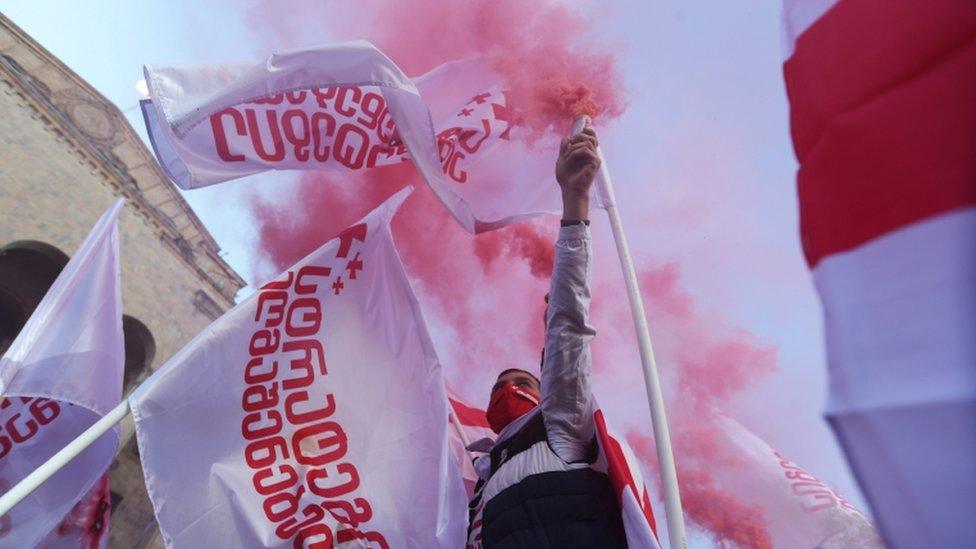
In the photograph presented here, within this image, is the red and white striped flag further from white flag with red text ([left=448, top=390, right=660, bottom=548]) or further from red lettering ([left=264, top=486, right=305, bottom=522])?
red lettering ([left=264, top=486, right=305, bottom=522])

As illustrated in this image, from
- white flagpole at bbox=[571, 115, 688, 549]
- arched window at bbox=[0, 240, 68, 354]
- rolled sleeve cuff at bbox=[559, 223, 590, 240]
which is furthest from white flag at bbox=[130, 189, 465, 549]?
arched window at bbox=[0, 240, 68, 354]

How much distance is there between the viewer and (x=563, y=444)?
108 inches

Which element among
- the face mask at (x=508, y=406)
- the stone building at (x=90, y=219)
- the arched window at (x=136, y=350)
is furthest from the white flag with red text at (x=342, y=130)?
the arched window at (x=136, y=350)

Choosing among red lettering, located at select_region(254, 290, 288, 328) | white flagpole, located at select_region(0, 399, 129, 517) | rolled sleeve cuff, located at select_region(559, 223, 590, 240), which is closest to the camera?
rolled sleeve cuff, located at select_region(559, 223, 590, 240)

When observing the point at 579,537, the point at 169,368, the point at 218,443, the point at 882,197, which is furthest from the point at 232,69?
the point at 882,197

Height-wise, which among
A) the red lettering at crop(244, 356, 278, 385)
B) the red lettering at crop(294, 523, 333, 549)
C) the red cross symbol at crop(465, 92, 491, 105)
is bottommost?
the red lettering at crop(294, 523, 333, 549)

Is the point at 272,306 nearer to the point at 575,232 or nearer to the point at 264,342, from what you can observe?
the point at 264,342

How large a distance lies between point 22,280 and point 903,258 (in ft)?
42.9

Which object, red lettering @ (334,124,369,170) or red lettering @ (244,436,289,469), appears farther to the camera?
red lettering @ (334,124,369,170)

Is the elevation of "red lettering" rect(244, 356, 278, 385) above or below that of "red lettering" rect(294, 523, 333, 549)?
above

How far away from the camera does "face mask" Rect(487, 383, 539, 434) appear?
3625mm

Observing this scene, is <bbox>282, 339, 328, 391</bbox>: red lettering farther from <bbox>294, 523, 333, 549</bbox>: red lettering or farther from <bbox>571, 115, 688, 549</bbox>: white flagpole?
<bbox>571, 115, 688, 549</bbox>: white flagpole

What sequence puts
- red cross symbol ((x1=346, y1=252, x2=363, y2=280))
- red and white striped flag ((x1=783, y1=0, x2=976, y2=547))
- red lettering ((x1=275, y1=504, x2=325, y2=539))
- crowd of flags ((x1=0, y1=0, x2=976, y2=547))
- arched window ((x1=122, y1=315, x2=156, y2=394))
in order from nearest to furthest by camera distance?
red and white striped flag ((x1=783, y1=0, x2=976, y2=547)) < crowd of flags ((x1=0, y1=0, x2=976, y2=547)) < red lettering ((x1=275, y1=504, x2=325, y2=539)) < red cross symbol ((x1=346, y1=252, x2=363, y2=280)) < arched window ((x1=122, y1=315, x2=156, y2=394))

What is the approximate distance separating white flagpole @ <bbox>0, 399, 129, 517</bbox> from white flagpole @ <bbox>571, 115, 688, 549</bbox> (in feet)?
10.5
